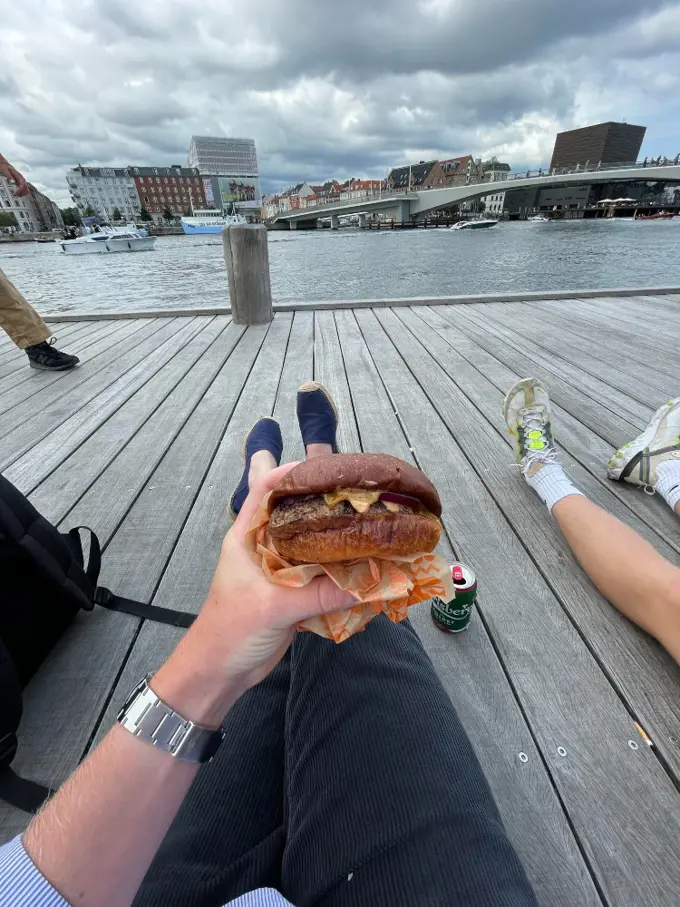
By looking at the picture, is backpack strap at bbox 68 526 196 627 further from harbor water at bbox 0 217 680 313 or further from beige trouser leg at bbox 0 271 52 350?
harbor water at bbox 0 217 680 313

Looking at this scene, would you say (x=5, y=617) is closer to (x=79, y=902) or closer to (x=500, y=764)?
(x=79, y=902)

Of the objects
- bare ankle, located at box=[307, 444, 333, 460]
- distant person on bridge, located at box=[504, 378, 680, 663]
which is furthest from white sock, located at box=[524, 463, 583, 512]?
bare ankle, located at box=[307, 444, 333, 460]

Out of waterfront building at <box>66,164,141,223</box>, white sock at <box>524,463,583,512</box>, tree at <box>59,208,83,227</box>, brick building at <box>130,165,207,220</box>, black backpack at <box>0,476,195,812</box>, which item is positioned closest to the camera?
black backpack at <box>0,476,195,812</box>

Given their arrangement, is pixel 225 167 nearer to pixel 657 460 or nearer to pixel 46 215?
pixel 46 215

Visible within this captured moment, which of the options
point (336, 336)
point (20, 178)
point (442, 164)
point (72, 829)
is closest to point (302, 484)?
point (72, 829)

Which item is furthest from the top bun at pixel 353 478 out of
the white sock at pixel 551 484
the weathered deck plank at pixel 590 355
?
the weathered deck plank at pixel 590 355

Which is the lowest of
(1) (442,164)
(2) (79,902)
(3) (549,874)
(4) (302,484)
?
(3) (549,874)
